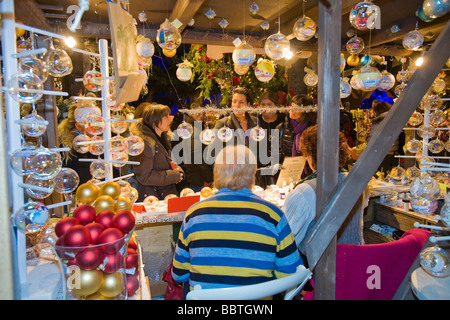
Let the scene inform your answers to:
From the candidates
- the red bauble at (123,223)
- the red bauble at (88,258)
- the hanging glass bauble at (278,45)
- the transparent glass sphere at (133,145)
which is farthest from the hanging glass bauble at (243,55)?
the red bauble at (88,258)

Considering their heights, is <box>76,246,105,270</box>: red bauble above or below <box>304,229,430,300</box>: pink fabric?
above

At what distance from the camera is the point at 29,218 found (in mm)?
1176

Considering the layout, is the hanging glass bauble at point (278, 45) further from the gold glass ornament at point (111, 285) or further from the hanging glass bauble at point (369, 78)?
the gold glass ornament at point (111, 285)

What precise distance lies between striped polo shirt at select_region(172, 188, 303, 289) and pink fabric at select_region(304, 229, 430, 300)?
418 mm

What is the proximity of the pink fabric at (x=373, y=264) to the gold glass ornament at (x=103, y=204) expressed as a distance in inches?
50.0

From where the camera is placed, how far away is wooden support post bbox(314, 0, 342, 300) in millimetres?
1793

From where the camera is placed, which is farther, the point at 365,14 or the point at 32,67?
the point at 365,14

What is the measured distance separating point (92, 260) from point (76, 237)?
0.33 ft

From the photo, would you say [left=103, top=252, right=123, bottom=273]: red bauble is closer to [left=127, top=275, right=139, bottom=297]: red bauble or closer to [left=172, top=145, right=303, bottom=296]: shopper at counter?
[left=127, top=275, right=139, bottom=297]: red bauble

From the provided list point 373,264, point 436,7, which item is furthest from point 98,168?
point 436,7

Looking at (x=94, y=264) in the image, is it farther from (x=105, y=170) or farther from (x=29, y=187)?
(x=105, y=170)

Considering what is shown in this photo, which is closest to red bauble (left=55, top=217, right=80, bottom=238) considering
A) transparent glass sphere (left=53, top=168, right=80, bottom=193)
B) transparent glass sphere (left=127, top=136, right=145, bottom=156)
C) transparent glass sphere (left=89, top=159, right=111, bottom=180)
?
transparent glass sphere (left=53, top=168, right=80, bottom=193)

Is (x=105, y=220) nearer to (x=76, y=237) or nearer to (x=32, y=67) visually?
(x=76, y=237)

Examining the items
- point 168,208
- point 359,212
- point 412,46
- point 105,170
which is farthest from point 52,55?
point 412,46
